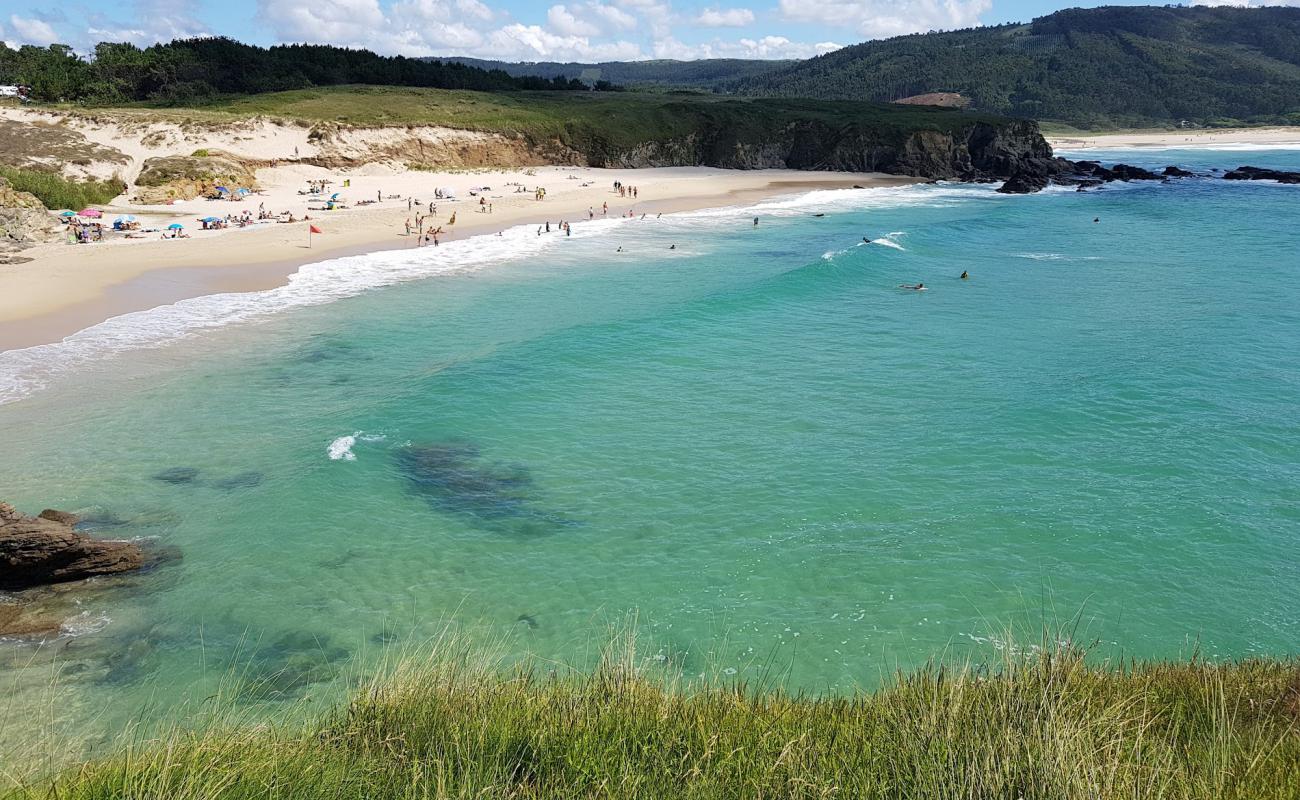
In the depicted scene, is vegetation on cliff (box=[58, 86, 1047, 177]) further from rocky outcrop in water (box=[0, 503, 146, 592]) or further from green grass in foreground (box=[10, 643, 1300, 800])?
green grass in foreground (box=[10, 643, 1300, 800])

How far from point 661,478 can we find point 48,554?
916 cm

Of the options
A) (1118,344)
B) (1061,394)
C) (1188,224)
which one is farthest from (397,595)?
(1188,224)

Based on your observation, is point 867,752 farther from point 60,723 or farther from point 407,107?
point 407,107

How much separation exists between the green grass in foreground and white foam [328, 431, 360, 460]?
31.6 ft

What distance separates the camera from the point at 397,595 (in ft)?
37.1

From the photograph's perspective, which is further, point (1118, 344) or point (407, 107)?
point (407, 107)

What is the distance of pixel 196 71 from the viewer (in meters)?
78.0

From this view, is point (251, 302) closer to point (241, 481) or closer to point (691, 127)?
point (241, 481)

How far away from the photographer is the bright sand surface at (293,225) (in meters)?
26.3

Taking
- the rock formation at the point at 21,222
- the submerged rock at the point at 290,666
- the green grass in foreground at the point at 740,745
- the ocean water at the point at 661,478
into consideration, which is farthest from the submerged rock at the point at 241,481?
the rock formation at the point at 21,222

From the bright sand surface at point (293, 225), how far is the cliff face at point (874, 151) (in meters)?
3.85

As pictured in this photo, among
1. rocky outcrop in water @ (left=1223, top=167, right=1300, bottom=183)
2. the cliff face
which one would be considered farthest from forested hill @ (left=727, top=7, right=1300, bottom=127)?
the cliff face

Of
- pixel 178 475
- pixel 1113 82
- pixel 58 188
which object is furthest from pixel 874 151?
pixel 1113 82

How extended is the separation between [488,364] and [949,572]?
13274mm
